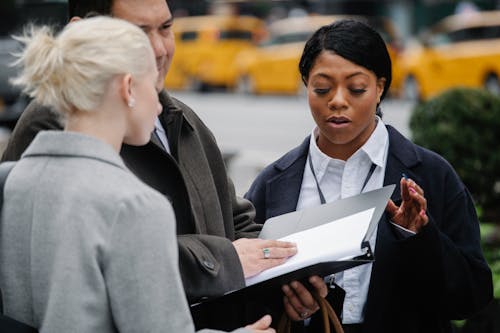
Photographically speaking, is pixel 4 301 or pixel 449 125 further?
pixel 449 125

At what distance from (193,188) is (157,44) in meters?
0.41

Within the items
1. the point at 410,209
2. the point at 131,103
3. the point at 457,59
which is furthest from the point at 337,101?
the point at 457,59

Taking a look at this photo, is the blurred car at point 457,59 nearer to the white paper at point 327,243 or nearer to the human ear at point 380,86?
the human ear at point 380,86

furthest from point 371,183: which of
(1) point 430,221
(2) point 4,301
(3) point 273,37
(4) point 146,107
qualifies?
(3) point 273,37

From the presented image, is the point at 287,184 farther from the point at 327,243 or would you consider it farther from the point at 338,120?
the point at 327,243

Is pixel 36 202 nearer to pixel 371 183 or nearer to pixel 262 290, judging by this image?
pixel 262 290

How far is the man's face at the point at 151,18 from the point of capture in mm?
2547

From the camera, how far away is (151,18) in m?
2.55

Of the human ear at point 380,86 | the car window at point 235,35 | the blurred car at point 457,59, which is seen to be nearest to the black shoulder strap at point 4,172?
the human ear at point 380,86

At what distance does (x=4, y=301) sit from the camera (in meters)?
2.11

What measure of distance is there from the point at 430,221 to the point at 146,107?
1.08m

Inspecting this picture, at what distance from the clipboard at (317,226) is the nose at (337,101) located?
0.42 meters

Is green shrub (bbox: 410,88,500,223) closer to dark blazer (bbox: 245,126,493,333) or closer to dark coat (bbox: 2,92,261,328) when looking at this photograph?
dark blazer (bbox: 245,126,493,333)

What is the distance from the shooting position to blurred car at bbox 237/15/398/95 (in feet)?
79.1
